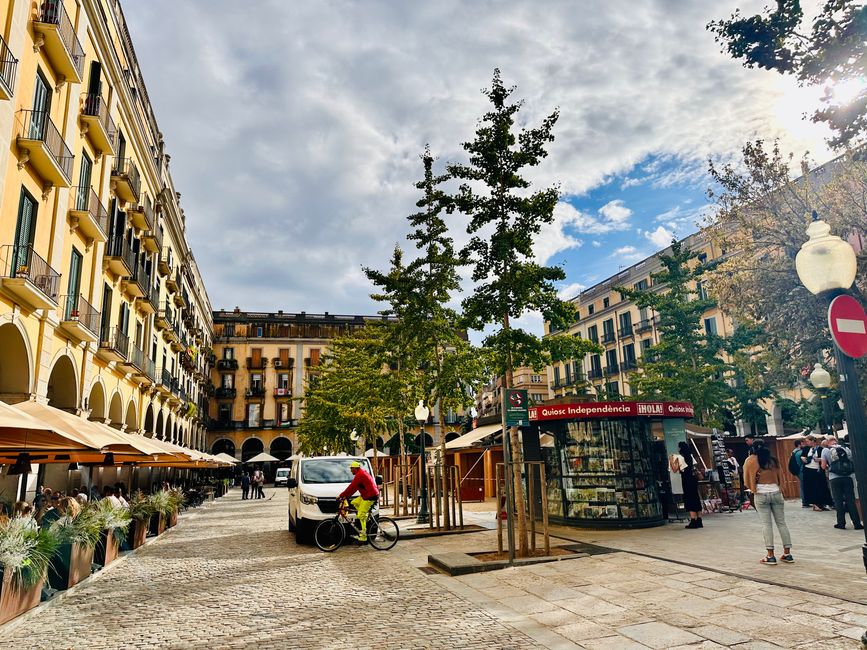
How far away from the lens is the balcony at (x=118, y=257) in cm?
2159

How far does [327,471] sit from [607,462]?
22.3 ft

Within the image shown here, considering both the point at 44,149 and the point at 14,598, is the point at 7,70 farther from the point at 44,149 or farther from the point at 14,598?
the point at 14,598

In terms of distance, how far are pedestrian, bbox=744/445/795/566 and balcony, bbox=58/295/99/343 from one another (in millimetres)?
17266

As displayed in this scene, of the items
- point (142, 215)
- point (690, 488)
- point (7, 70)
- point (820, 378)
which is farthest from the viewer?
point (142, 215)

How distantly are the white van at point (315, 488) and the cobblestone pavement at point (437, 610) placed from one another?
2.79 m

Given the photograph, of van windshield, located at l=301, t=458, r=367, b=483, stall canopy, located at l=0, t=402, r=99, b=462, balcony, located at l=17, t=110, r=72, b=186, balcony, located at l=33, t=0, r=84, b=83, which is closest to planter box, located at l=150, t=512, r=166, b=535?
van windshield, located at l=301, t=458, r=367, b=483

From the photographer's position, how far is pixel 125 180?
22.5 m

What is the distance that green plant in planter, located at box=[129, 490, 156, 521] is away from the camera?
14.1m

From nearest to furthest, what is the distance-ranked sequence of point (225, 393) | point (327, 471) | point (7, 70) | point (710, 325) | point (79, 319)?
point (7, 70) < point (327, 471) < point (79, 319) < point (710, 325) < point (225, 393)

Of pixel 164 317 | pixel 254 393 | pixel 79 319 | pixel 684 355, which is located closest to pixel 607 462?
pixel 79 319

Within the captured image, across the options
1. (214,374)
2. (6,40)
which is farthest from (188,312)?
(6,40)

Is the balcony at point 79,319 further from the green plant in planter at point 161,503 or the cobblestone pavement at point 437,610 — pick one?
the cobblestone pavement at point 437,610

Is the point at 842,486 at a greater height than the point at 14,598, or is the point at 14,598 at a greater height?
the point at 842,486

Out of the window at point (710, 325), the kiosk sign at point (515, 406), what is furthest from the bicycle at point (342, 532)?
the window at point (710, 325)
